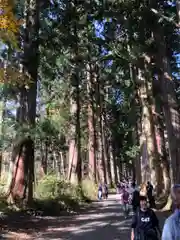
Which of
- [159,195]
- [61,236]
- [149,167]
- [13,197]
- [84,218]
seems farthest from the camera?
[149,167]

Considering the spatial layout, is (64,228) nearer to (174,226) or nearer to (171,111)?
(171,111)

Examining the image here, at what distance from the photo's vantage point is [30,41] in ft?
64.4

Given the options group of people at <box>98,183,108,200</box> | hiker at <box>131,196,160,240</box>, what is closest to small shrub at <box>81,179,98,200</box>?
group of people at <box>98,183,108,200</box>

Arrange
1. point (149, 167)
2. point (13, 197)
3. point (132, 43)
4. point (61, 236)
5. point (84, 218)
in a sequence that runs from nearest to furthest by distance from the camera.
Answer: point (61, 236) → point (13, 197) → point (84, 218) → point (132, 43) → point (149, 167)

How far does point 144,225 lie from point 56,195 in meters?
17.2

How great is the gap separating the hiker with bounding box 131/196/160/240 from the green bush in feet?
42.5

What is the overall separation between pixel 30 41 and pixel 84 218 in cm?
857

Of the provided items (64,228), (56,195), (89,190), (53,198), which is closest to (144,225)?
(64,228)

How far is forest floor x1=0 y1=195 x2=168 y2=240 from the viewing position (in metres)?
13.5

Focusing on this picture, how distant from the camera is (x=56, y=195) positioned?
77.8 feet

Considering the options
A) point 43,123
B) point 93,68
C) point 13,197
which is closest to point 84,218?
point 13,197

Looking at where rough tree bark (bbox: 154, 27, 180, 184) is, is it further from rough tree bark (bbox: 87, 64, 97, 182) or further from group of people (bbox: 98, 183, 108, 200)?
rough tree bark (bbox: 87, 64, 97, 182)

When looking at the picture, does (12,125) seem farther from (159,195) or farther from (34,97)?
(159,195)

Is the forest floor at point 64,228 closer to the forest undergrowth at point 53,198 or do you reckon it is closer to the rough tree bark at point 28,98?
the forest undergrowth at point 53,198
